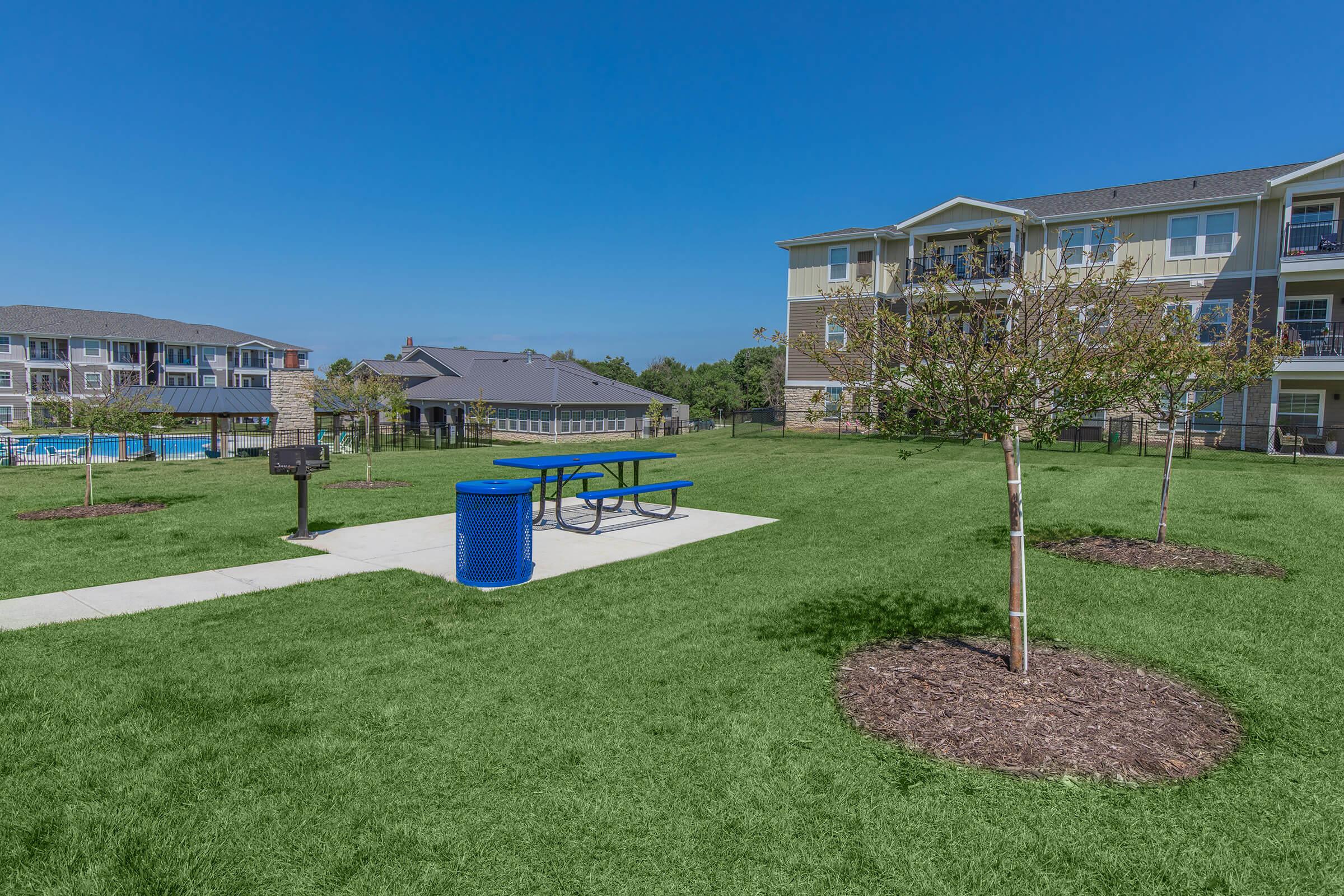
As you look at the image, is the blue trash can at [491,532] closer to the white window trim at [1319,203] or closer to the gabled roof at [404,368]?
the white window trim at [1319,203]

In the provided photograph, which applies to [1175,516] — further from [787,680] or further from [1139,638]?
[787,680]

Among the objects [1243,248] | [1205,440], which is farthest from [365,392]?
[1243,248]

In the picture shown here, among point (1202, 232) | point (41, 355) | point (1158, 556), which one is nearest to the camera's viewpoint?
point (1158, 556)

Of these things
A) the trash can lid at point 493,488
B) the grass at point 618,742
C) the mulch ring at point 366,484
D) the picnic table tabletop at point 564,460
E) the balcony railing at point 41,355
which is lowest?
the grass at point 618,742

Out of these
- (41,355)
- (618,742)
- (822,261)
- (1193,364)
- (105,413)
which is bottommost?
(618,742)

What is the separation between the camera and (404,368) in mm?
54750

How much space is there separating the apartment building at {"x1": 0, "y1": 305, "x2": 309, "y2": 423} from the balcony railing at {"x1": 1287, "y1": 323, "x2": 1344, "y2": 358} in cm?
6301

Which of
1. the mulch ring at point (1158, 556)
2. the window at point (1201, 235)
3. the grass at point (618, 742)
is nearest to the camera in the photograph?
the grass at point (618, 742)

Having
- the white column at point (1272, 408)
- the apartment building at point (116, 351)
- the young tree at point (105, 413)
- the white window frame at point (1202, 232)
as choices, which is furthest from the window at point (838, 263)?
the apartment building at point (116, 351)

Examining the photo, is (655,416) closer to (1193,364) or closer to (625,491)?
(625,491)

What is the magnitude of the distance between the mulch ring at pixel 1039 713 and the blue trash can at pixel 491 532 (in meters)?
3.75

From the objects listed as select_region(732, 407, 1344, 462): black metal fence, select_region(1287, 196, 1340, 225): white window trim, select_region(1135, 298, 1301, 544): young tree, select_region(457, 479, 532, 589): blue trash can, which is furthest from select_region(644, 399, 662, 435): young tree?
select_region(457, 479, 532, 589): blue trash can

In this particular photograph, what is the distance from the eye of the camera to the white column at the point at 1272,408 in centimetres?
2384

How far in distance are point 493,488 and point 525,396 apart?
38.3 m
